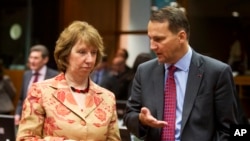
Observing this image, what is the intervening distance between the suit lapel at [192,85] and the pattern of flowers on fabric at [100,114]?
19.3 inches

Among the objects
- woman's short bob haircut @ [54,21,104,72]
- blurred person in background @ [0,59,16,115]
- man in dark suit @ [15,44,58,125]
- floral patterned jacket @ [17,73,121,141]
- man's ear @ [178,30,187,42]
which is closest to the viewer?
floral patterned jacket @ [17,73,121,141]

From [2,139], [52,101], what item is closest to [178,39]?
[52,101]

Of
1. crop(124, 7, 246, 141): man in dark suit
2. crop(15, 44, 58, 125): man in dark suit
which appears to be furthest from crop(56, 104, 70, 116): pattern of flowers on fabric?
crop(15, 44, 58, 125): man in dark suit

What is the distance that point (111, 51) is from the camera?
1088cm

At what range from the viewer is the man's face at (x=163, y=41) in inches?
143

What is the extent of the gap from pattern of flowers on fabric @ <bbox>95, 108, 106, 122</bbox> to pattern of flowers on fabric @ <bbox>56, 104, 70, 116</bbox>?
19 centimetres

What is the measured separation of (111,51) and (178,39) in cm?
723

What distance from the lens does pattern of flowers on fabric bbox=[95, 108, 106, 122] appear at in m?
3.58

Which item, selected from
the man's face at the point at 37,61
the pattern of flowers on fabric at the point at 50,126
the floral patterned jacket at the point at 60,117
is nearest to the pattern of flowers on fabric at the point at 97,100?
the floral patterned jacket at the point at 60,117

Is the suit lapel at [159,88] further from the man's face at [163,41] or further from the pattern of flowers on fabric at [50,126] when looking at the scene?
the pattern of flowers on fabric at [50,126]

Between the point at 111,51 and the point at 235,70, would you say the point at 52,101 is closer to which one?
the point at 235,70

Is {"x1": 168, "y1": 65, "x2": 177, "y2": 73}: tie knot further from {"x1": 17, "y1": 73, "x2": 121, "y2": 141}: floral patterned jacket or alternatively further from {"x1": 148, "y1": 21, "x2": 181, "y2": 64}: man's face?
{"x1": 17, "y1": 73, "x2": 121, "y2": 141}: floral patterned jacket

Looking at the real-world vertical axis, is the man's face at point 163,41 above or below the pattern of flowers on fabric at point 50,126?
above

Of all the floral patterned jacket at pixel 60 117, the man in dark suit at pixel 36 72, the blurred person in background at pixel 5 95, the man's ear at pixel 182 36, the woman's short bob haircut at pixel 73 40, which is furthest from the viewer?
the blurred person in background at pixel 5 95
